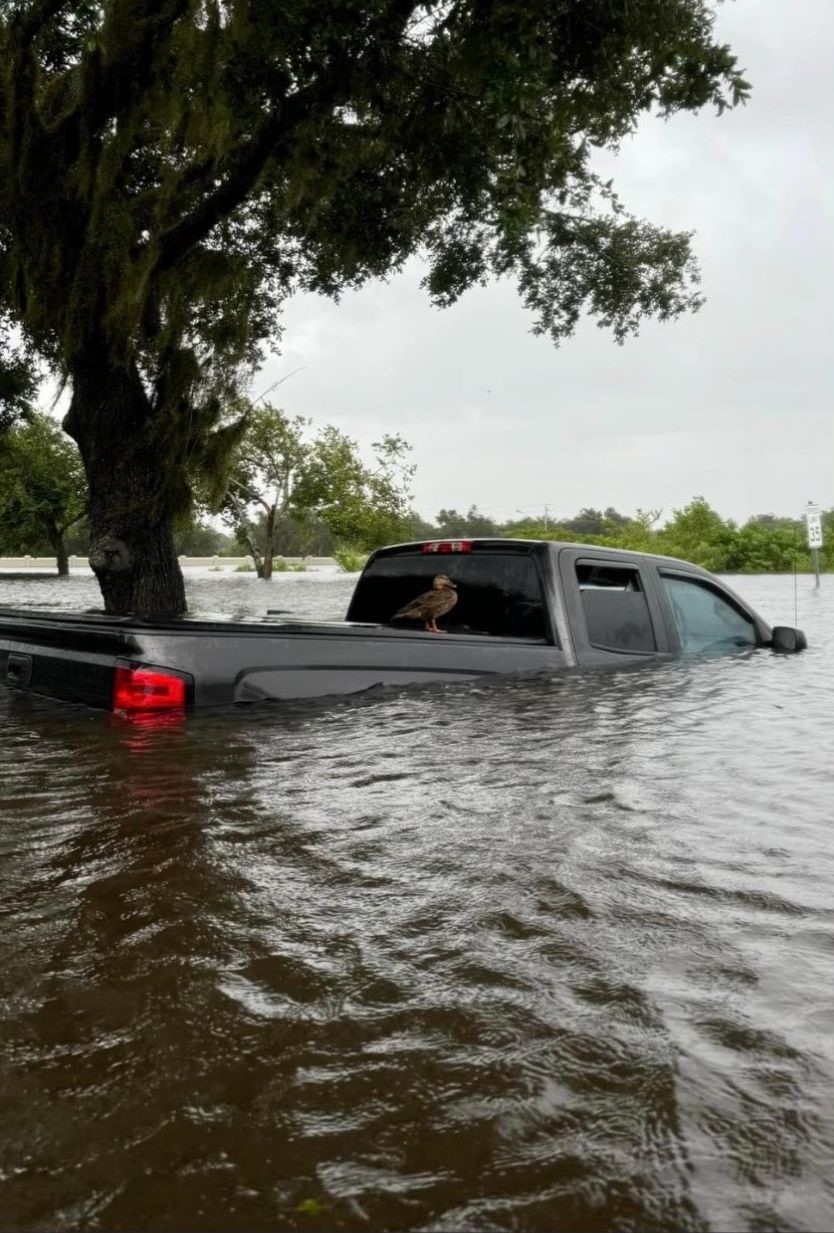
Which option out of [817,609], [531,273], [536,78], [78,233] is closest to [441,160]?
[536,78]

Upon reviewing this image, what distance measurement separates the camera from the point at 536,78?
26.7 feet

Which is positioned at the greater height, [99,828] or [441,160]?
[441,160]

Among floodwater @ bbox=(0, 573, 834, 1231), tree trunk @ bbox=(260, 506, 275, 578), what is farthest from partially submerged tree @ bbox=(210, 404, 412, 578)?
floodwater @ bbox=(0, 573, 834, 1231)

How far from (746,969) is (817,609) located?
2450cm

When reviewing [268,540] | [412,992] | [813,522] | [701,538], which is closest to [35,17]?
[412,992]

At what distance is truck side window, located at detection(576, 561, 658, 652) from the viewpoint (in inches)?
276

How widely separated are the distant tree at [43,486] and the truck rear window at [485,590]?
4365 centimetres

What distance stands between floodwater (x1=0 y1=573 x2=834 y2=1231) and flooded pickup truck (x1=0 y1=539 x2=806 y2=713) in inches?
19.3

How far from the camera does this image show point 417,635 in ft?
20.5

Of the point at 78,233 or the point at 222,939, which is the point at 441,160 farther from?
the point at 222,939

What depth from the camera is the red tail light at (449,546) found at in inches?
272

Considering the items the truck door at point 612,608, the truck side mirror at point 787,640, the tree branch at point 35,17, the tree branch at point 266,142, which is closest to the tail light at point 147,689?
the truck door at point 612,608

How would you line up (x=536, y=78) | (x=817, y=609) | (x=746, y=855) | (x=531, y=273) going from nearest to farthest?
(x=746, y=855), (x=536, y=78), (x=531, y=273), (x=817, y=609)

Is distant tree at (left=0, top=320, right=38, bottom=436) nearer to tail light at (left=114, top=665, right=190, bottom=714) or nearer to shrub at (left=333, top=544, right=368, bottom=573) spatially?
tail light at (left=114, top=665, right=190, bottom=714)
